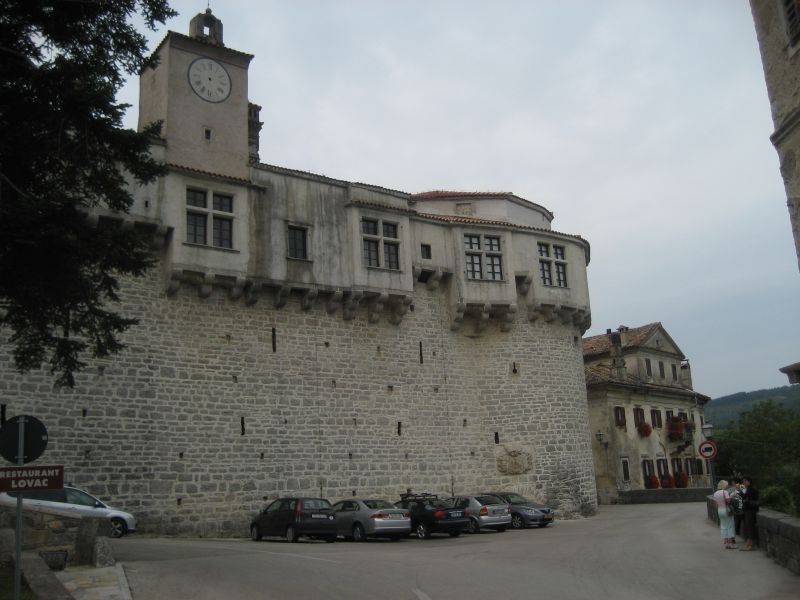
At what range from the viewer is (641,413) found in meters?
46.2

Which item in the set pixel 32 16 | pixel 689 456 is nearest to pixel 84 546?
pixel 32 16

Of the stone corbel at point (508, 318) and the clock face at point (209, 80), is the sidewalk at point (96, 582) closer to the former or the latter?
the clock face at point (209, 80)

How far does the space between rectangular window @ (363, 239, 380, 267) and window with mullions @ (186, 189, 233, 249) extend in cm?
526

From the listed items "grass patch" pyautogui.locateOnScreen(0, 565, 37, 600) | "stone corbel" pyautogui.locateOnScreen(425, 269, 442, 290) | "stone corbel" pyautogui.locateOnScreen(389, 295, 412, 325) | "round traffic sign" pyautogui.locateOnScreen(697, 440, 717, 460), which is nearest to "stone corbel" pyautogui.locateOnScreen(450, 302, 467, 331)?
"stone corbel" pyautogui.locateOnScreen(425, 269, 442, 290)

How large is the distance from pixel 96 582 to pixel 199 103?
57.1 ft

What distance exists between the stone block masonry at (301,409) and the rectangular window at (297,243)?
1496mm

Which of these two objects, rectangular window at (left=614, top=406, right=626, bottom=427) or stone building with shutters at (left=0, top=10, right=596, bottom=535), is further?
rectangular window at (left=614, top=406, right=626, bottom=427)

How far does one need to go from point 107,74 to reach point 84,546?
829 centimetres

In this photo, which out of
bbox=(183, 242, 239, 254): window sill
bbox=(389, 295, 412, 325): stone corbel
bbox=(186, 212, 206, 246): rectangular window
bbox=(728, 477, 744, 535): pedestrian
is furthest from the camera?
bbox=(389, 295, 412, 325): stone corbel

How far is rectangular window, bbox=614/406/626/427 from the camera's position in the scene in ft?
143

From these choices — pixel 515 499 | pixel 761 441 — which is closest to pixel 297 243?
pixel 515 499

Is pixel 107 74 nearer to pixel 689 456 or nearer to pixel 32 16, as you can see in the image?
pixel 32 16

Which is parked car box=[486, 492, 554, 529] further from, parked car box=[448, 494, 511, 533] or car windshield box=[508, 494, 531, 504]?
parked car box=[448, 494, 511, 533]

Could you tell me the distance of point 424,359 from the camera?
29.0 metres
